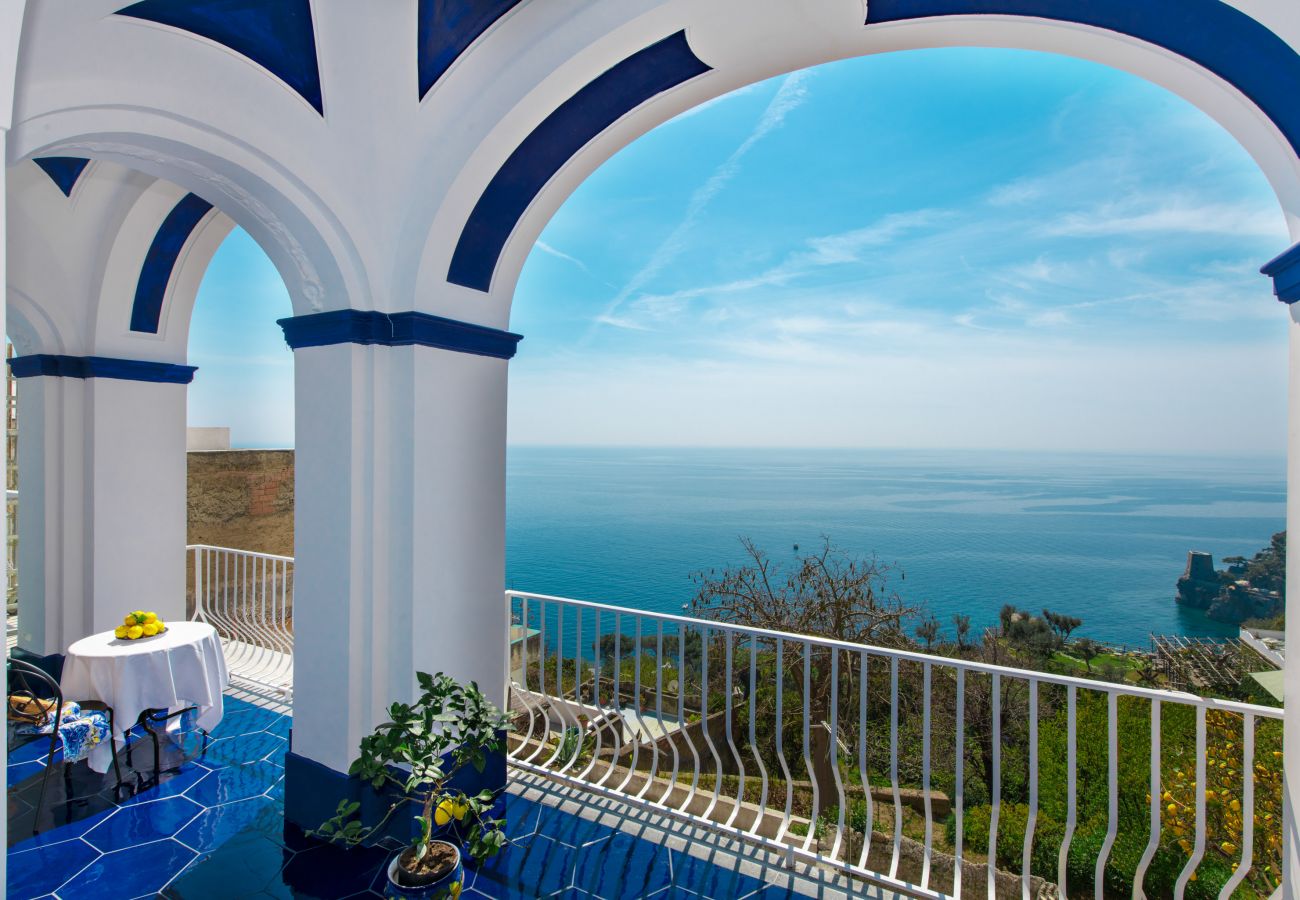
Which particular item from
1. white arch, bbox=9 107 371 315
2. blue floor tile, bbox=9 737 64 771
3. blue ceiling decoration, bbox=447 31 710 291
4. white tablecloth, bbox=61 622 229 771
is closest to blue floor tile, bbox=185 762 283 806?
white tablecloth, bbox=61 622 229 771

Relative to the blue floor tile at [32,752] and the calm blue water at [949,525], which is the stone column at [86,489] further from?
the calm blue water at [949,525]

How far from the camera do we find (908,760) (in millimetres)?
10727

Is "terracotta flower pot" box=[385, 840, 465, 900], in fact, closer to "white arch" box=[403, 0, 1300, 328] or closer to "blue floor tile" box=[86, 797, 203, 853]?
"blue floor tile" box=[86, 797, 203, 853]

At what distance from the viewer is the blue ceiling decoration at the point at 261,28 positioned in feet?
7.65

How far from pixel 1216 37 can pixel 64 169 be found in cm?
523

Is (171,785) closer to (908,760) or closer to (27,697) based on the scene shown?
(27,697)

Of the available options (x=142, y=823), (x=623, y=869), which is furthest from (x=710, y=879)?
(x=142, y=823)

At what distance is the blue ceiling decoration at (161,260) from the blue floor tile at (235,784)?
8.82 feet

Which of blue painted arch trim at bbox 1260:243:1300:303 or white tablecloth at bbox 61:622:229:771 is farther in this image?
white tablecloth at bbox 61:622:229:771

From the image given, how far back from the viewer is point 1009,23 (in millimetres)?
2312

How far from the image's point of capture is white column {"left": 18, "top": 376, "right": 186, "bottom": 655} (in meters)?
4.18

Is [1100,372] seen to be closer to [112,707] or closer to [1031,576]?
[1031,576]

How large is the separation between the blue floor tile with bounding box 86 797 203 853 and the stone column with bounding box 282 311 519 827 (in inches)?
18.7

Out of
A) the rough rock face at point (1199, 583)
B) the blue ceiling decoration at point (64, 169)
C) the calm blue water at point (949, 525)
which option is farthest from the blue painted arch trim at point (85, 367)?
the rough rock face at point (1199, 583)
